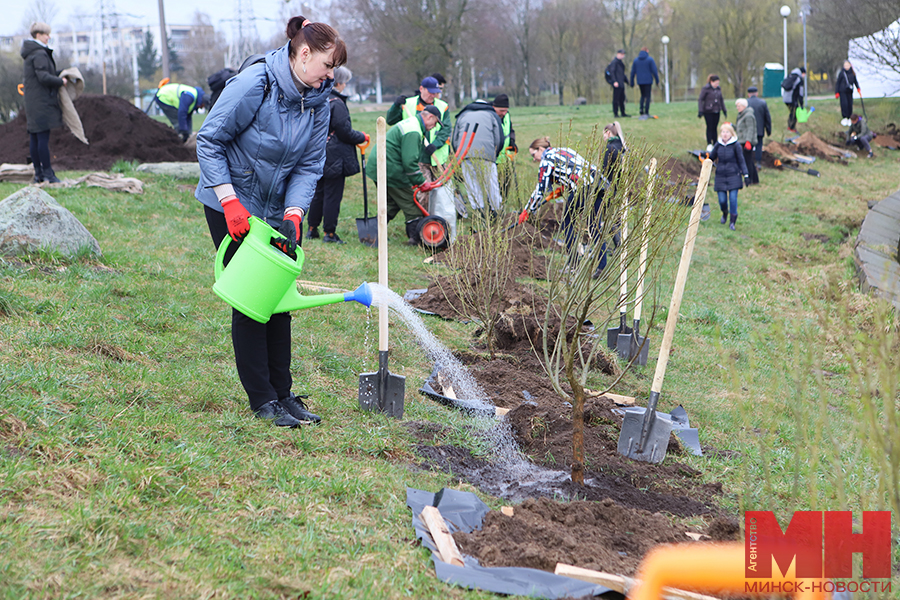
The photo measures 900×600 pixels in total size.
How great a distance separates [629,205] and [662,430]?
1307 mm

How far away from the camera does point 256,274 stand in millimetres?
3301

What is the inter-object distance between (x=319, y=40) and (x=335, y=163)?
5177 mm

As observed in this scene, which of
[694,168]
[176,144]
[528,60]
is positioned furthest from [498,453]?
[528,60]

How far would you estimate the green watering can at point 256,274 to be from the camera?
3.29m

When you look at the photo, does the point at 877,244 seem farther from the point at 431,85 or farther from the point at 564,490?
the point at 564,490

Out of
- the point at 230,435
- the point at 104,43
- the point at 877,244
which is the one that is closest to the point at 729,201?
the point at 877,244

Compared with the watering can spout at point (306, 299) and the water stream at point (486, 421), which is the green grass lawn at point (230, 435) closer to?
the water stream at point (486, 421)

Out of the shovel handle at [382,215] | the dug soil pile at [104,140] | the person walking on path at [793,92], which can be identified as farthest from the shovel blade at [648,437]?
the person walking on path at [793,92]

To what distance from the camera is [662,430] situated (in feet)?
13.6

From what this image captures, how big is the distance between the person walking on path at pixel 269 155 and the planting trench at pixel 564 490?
3.00 ft

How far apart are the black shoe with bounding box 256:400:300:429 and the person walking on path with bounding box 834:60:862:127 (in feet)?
72.9

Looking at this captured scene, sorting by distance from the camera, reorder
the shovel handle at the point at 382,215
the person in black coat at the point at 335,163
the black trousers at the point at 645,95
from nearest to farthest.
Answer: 1. the shovel handle at the point at 382,215
2. the person in black coat at the point at 335,163
3. the black trousers at the point at 645,95

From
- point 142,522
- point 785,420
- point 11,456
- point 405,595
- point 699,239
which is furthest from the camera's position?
point 699,239

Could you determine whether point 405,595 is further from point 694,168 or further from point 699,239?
point 694,168
